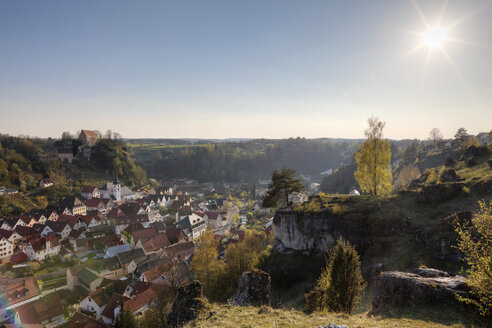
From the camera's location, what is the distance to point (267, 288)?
574 inches

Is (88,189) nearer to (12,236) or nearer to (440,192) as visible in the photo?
(12,236)

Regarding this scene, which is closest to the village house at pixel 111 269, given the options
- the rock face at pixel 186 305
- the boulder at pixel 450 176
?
the rock face at pixel 186 305

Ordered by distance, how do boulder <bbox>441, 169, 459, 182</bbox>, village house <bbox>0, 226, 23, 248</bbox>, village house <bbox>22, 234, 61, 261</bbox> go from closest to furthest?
1. boulder <bbox>441, 169, 459, 182</bbox>
2. village house <bbox>22, 234, 61, 261</bbox>
3. village house <bbox>0, 226, 23, 248</bbox>

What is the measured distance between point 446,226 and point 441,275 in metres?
6.28

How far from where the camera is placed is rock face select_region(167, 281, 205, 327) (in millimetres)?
11398

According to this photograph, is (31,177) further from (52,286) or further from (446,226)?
(446,226)

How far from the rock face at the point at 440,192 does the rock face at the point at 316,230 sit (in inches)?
225

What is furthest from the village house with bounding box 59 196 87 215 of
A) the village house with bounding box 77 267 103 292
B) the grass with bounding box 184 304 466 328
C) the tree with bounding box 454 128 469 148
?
the tree with bounding box 454 128 469 148

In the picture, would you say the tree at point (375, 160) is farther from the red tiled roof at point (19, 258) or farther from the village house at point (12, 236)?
the village house at point (12, 236)

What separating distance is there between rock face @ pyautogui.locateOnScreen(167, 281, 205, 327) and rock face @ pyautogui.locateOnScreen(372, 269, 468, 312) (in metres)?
8.73

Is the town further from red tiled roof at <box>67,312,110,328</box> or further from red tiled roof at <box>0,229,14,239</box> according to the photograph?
red tiled roof at <box>0,229,14,239</box>

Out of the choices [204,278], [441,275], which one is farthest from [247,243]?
[441,275]

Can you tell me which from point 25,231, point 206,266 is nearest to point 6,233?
point 25,231

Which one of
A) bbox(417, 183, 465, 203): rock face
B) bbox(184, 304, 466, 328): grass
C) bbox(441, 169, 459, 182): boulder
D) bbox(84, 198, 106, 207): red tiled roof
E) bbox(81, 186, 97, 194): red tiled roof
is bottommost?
bbox(84, 198, 106, 207): red tiled roof
